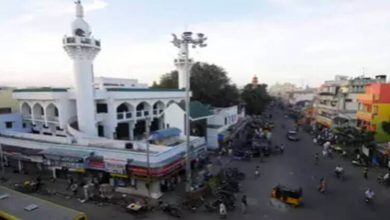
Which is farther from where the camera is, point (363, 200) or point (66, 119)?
point (66, 119)

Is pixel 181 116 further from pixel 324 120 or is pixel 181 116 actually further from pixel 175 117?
pixel 324 120

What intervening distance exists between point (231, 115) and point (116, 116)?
18.5 metres

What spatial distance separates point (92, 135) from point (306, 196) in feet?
63.6

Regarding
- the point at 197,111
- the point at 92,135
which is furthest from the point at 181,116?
the point at 92,135

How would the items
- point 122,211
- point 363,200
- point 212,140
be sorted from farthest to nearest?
point 212,140, point 363,200, point 122,211

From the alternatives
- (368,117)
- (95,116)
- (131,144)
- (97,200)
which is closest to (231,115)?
(368,117)

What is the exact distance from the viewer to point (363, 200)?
720 inches

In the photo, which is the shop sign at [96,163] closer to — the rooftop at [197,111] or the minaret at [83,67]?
the minaret at [83,67]

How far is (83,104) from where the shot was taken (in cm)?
2695

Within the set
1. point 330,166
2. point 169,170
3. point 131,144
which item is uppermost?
point 131,144

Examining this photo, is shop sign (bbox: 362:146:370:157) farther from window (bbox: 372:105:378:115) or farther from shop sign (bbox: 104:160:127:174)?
shop sign (bbox: 104:160:127:174)

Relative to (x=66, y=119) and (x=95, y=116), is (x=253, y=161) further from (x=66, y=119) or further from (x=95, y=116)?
(x=66, y=119)

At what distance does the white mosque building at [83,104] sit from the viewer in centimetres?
2664

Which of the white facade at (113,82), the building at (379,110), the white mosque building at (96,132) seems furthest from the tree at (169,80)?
the building at (379,110)
